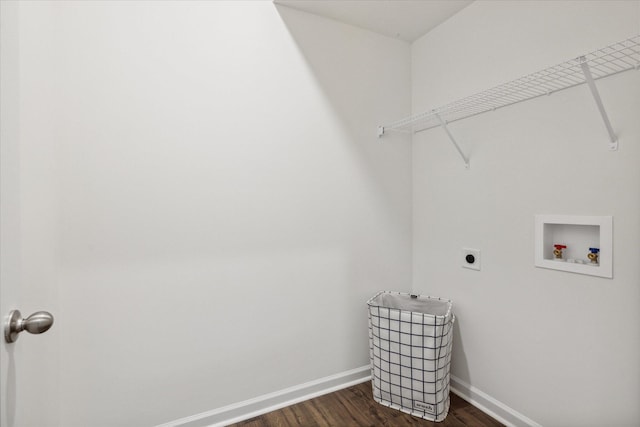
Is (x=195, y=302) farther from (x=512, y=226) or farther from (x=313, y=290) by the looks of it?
(x=512, y=226)

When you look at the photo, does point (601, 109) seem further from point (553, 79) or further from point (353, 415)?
point (353, 415)

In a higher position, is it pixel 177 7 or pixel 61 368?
pixel 177 7

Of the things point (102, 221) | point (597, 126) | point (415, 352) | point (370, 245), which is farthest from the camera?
point (370, 245)

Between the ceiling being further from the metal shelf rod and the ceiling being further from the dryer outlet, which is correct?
the dryer outlet

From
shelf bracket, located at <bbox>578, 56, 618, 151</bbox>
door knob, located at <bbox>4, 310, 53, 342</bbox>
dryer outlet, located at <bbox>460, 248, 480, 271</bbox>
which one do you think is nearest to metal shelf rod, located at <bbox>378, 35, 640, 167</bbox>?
shelf bracket, located at <bbox>578, 56, 618, 151</bbox>

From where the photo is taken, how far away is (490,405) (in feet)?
5.13

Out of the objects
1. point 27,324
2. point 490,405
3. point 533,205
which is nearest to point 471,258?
point 533,205

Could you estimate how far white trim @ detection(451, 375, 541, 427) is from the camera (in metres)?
1.44

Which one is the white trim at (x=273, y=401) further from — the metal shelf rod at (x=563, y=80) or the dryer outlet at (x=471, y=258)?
the metal shelf rod at (x=563, y=80)

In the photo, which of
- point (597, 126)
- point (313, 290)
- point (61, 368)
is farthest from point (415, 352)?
point (61, 368)

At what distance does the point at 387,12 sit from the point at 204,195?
1.45 meters

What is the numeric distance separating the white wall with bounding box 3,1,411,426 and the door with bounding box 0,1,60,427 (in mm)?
36

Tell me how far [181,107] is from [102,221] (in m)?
0.62

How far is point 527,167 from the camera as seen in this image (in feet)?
4.64
